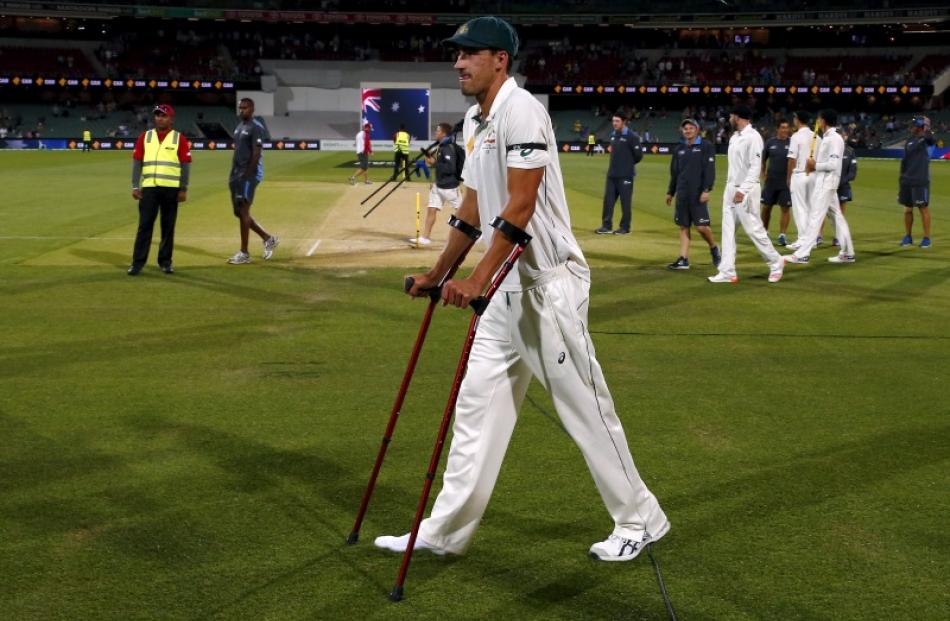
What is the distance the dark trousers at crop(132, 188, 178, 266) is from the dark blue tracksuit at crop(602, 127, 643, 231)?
891 centimetres

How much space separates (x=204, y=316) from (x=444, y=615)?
719 cm

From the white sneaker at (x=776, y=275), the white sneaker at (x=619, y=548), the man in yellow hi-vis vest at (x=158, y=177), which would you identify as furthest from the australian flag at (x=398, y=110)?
the white sneaker at (x=619, y=548)

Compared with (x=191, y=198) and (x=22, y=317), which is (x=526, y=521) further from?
(x=191, y=198)

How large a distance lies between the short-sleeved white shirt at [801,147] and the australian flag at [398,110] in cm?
4143

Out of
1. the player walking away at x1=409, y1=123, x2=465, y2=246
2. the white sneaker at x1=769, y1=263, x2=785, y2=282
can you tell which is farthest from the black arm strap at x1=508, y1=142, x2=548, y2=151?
the player walking away at x1=409, y1=123, x2=465, y2=246

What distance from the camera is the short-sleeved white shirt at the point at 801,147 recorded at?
16125mm

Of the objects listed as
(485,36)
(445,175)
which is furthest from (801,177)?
(485,36)

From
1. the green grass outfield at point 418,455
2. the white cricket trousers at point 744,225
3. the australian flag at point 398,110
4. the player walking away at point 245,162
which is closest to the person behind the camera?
the green grass outfield at point 418,455

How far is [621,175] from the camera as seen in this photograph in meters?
19.7

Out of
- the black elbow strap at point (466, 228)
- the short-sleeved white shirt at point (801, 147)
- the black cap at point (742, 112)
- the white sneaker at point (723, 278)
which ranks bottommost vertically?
the white sneaker at point (723, 278)

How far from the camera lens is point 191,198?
2609 cm

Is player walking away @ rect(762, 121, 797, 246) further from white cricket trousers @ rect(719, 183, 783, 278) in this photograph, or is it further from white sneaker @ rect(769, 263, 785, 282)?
white cricket trousers @ rect(719, 183, 783, 278)

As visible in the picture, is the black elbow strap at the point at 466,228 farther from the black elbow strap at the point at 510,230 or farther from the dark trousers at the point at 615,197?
the dark trousers at the point at 615,197

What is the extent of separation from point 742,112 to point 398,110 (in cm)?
4622
